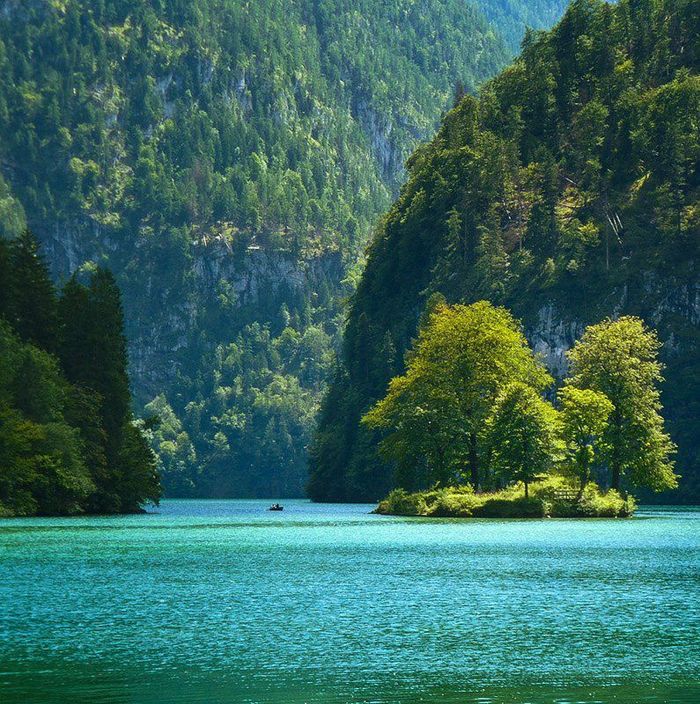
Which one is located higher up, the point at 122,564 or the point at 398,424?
the point at 398,424

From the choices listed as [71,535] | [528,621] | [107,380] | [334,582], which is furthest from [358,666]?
[107,380]

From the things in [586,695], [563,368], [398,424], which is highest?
[563,368]

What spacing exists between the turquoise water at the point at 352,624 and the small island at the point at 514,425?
42.0 m

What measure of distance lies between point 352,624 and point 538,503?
75654 millimetres

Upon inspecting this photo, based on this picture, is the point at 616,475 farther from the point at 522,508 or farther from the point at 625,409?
the point at 522,508

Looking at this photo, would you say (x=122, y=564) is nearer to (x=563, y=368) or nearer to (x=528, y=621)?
(x=528, y=621)

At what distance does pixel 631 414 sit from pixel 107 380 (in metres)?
49.0

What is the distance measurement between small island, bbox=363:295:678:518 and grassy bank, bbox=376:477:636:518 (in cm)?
9

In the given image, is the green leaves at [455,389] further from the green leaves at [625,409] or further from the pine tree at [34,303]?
the pine tree at [34,303]

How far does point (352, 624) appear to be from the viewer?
133 feet

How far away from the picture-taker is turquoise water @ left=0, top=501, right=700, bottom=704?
3123 centimetres

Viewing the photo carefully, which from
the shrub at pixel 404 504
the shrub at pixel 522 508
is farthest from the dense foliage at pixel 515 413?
the shrub at pixel 522 508

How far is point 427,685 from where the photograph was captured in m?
31.2

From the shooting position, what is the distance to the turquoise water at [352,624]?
102 feet
